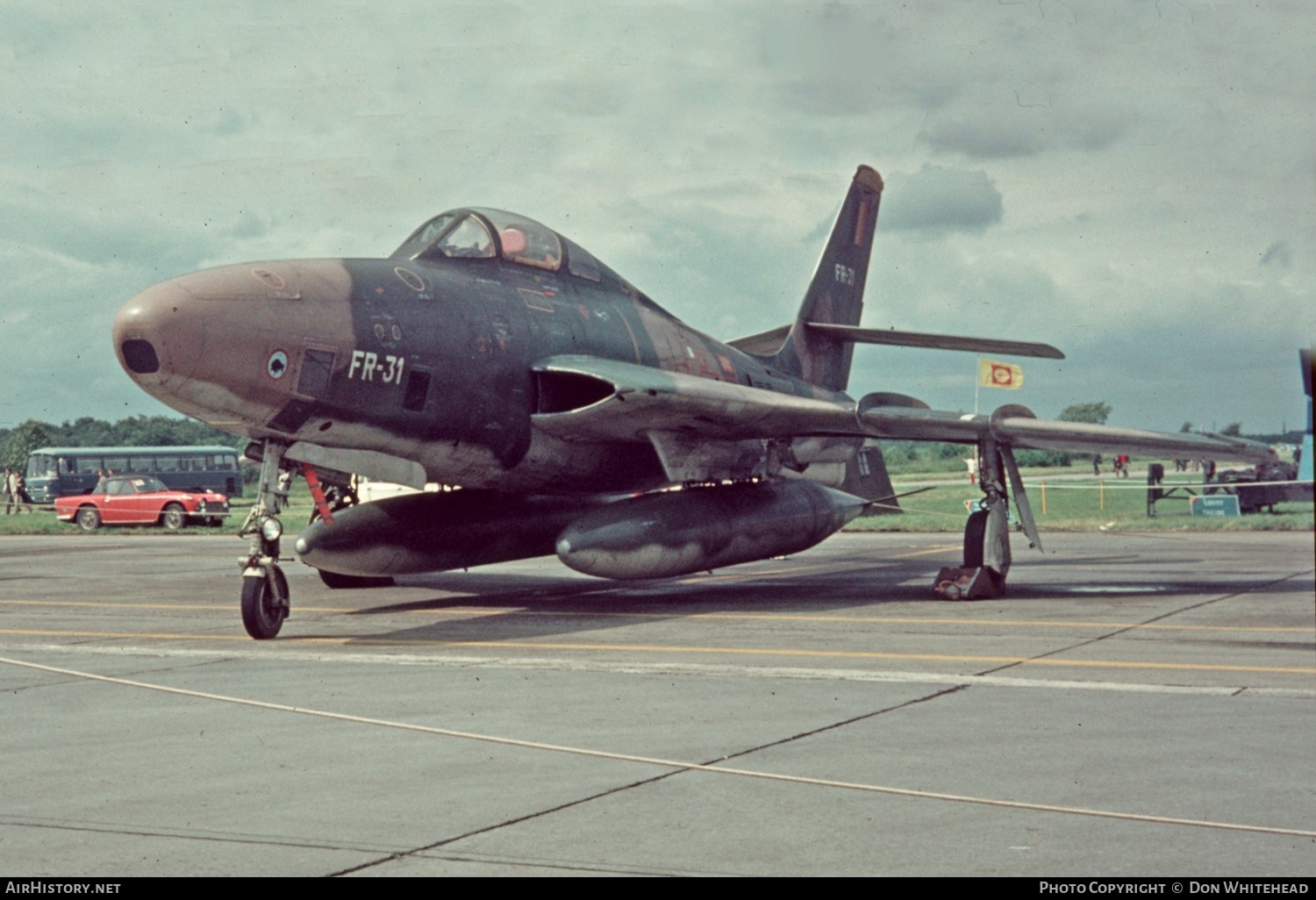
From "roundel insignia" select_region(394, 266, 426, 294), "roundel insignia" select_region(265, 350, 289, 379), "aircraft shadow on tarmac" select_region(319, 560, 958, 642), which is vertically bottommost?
"aircraft shadow on tarmac" select_region(319, 560, 958, 642)

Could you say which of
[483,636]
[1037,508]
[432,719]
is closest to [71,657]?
[483,636]

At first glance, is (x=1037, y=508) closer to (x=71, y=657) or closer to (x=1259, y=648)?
(x=1259, y=648)

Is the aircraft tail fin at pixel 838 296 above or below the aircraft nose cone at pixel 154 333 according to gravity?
above

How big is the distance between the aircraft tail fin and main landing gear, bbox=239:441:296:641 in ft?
31.8

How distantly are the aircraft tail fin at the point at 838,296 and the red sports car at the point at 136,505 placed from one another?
26.5 metres

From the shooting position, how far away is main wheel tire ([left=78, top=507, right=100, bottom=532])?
42.9 metres

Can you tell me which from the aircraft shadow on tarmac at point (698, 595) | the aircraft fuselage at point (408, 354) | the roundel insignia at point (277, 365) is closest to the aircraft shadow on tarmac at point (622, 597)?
the aircraft shadow on tarmac at point (698, 595)

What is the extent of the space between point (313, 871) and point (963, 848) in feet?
7.27

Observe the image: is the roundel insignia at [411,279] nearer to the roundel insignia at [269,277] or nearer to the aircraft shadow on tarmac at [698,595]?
the roundel insignia at [269,277]

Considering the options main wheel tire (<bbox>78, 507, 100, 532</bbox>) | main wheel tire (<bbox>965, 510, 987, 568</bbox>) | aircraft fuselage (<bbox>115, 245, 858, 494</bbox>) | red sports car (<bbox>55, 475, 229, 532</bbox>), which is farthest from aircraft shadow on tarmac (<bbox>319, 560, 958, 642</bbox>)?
main wheel tire (<bbox>78, 507, 100, 532</bbox>)

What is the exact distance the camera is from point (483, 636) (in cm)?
1166

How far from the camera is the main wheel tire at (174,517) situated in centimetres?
4144

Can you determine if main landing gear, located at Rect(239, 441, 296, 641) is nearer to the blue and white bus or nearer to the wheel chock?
the wheel chock

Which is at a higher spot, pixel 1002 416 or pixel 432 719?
pixel 1002 416
